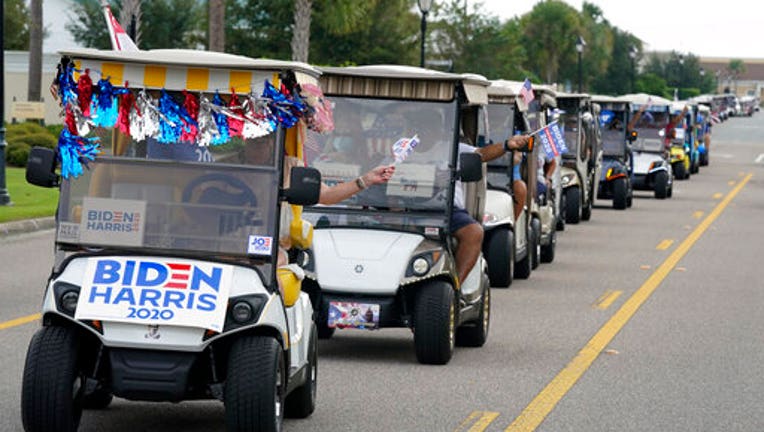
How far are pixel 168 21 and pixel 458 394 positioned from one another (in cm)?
6501

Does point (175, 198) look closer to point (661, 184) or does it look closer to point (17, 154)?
point (17, 154)

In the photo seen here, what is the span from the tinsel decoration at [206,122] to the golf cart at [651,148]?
30.5 m

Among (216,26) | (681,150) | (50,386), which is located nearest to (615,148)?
(216,26)

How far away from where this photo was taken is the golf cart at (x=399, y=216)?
11.8m

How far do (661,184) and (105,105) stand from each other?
1208 inches

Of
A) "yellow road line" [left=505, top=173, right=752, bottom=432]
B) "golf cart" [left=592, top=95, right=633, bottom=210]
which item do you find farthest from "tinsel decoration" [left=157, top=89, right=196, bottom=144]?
"golf cart" [left=592, top=95, right=633, bottom=210]

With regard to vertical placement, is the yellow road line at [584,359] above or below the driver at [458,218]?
below

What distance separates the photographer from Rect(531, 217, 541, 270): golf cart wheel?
20078 mm

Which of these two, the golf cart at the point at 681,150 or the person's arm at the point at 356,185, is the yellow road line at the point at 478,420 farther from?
the golf cart at the point at 681,150

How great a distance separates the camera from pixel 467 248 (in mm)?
12703

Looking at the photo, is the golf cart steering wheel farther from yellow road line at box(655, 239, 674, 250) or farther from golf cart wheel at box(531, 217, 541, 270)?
yellow road line at box(655, 239, 674, 250)

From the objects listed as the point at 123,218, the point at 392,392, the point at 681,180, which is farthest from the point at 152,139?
the point at 681,180

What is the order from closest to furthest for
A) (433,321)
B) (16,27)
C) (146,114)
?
1. (146,114)
2. (433,321)
3. (16,27)

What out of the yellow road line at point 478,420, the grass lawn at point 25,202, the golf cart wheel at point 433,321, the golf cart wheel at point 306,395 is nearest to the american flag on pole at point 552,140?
the golf cart wheel at point 433,321
